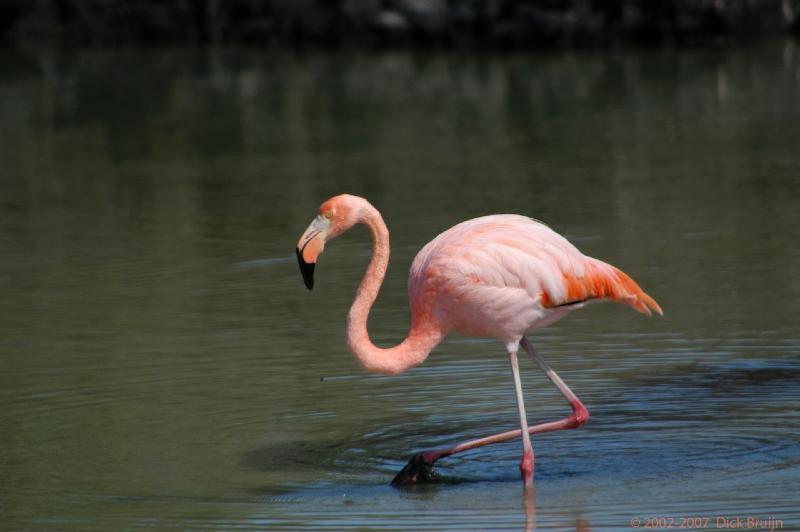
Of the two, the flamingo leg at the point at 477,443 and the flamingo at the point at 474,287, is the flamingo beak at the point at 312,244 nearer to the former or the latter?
the flamingo at the point at 474,287

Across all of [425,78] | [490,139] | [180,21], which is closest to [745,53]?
[425,78]

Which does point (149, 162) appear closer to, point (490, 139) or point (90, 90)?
point (490, 139)

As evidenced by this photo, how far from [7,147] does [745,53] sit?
10.2m

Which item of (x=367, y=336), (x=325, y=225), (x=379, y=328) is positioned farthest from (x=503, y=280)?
(x=379, y=328)

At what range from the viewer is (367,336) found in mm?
5473

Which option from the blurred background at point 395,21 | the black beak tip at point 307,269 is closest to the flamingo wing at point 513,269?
the black beak tip at point 307,269

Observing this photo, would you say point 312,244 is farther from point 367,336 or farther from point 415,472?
point 415,472

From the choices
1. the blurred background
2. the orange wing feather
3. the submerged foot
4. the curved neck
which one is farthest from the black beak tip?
the blurred background

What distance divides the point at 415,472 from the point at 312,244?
2.90ft

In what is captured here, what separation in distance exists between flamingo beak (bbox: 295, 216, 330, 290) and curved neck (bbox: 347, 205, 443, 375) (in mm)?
151

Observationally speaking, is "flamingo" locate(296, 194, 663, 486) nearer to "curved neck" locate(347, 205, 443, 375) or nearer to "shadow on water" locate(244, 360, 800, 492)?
"curved neck" locate(347, 205, 443, 375)

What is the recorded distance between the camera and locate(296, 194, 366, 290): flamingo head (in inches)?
211

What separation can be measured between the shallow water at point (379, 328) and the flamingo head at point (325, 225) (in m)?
0.80

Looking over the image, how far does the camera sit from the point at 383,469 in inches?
217
